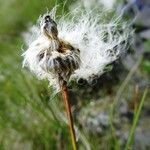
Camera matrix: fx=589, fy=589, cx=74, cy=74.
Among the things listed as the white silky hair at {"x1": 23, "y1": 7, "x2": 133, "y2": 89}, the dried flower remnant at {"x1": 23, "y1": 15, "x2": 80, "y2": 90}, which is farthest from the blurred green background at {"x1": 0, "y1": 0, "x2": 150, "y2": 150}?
the dried flower remnant at {"x1": 23, "y1": 15, "x2": 80, "y2": 90}

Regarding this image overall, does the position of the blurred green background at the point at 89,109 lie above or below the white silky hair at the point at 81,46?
above

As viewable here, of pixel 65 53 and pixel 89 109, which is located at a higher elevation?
pixel 89 109

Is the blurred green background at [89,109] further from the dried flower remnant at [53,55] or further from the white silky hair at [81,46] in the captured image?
the dried flower remnant at [53,55]

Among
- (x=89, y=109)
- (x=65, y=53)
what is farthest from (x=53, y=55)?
(x=89, y=109)

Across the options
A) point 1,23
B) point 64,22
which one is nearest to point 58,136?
point 64,22

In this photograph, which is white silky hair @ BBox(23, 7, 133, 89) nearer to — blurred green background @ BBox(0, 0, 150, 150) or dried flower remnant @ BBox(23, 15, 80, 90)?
dried flower remnant @ BBox(23, 15, 80, 90)

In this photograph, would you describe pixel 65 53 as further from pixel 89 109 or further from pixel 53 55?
pixel 89 109

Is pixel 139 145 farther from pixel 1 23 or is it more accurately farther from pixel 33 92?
pixel 1 23

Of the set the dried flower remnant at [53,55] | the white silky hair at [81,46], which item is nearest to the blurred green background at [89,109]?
the white silky hair at [81,46]

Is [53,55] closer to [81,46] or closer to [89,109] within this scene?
[81,46]

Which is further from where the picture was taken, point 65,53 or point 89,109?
point 89,109

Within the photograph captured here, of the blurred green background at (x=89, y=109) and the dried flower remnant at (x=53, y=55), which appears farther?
the blurred green background at (x=89, y=109)
